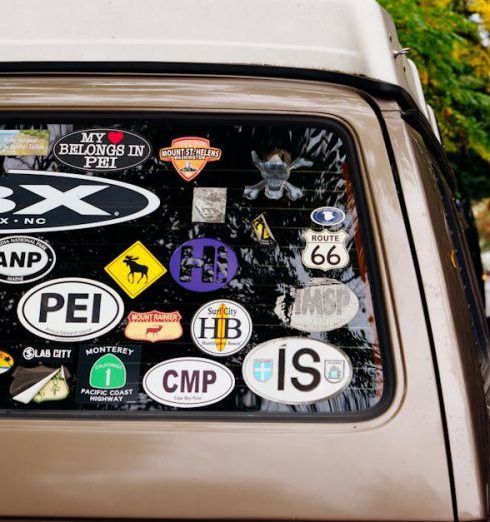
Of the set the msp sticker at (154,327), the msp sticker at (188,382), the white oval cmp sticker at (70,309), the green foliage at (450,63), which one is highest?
the green foliage at (450,63)

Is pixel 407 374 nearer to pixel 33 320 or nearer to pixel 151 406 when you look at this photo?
pixel 151 406

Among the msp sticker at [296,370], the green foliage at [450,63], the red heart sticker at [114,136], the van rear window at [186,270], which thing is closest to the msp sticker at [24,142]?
the van rear window at [186,270]

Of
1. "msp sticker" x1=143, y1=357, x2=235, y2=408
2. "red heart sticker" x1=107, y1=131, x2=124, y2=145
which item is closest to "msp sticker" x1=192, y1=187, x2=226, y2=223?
"red heart sticker" x1=107, y1=131, x2=124, y2=145

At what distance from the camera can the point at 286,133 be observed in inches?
92.0

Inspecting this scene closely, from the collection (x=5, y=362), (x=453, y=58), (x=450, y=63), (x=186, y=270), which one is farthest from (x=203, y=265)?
(x=453, y=58)

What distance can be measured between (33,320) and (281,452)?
0.70 meters

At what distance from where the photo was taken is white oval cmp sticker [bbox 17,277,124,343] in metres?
2.20

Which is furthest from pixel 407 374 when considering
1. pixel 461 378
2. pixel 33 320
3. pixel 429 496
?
pixel 33 320

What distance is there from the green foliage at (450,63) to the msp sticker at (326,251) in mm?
5106

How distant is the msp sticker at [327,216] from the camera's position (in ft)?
7.41

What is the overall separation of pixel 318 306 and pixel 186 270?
34 centimetres

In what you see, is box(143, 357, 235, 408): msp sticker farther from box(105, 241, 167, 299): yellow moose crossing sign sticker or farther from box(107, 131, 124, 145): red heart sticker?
box(107, 131, 124, 145): red heart sticker

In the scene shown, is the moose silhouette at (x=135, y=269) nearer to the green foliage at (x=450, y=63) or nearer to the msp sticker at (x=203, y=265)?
the msp sticker at (x=203, y=265)

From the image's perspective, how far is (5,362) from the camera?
2205mm
